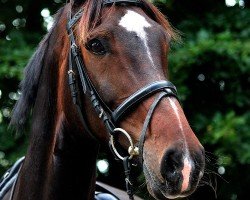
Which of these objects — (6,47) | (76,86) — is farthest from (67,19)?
(6,47)

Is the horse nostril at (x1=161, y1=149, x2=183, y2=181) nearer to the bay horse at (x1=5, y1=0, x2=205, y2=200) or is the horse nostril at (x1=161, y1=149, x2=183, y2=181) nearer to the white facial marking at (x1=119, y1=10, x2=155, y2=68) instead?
the bay horse at (x1=5, y1=0, x2=205, y2=200)

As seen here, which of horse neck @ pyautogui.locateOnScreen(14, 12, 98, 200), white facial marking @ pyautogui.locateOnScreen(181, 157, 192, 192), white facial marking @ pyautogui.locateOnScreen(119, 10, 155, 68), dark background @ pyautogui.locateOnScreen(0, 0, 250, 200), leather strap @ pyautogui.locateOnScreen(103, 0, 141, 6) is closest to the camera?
white facial marking @ pyautogui.locateOnScreen(181, 157, 192, 192)

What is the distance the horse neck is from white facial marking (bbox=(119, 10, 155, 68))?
402 millimetres

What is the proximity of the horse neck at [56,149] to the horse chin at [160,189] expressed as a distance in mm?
500

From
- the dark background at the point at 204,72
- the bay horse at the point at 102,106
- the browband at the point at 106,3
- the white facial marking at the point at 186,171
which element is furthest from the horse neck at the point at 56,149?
the dark background at the point at 204,72

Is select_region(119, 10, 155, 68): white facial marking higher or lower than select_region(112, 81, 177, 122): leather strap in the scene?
higher

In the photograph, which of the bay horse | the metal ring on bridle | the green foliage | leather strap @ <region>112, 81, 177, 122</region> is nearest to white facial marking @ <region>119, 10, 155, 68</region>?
the bay horse

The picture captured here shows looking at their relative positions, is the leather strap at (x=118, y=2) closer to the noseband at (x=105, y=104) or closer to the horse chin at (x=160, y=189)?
the noseband at (x=105, y=104)

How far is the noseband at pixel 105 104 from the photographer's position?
2.27 meters

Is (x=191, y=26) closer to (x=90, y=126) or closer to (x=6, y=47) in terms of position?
(x=6, y=47)

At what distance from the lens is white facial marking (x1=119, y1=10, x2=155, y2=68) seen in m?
2.38

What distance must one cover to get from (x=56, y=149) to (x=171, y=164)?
0.76 m

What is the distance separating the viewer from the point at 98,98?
247cm

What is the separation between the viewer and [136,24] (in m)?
2.41
